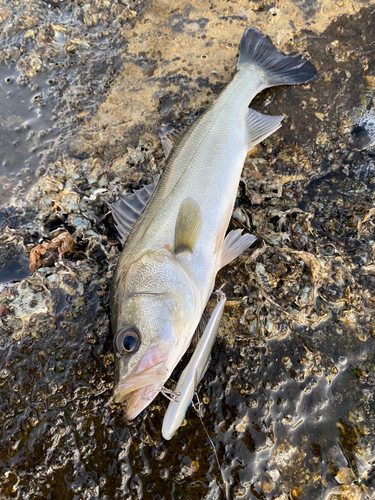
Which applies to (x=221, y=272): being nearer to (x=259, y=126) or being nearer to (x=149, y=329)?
(x=149, y=329)

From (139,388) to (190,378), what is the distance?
1.20 ft

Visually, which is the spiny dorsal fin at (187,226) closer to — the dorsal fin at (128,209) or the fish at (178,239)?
the fish at (178,239)

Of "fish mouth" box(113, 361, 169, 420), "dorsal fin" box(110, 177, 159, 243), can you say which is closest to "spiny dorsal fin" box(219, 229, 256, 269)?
"dorsal fin" box(110, 177, 159, 243)

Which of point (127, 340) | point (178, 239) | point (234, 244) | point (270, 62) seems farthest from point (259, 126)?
point (127, 340)

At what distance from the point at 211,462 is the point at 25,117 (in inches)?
163

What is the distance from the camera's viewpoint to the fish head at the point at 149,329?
1.91 meters

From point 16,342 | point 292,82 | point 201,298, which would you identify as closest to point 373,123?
point 292,82

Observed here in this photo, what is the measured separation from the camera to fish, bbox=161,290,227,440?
6.52ft

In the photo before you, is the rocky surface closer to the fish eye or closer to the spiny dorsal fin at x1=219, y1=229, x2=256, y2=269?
the spiny dorsal fin at x1=219, y1=229, x2=256, y2=269

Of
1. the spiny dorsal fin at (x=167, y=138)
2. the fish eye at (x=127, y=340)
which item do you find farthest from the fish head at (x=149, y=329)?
the spiny dorsal fin at (x=167, y=138)

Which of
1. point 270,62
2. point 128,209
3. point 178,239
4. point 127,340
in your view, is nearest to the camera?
point 127,340

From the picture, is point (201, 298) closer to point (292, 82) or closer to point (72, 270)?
point (72, 270)

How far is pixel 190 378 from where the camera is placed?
2.09m

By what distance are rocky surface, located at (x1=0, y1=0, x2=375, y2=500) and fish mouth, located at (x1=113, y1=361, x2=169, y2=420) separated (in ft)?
1.11
